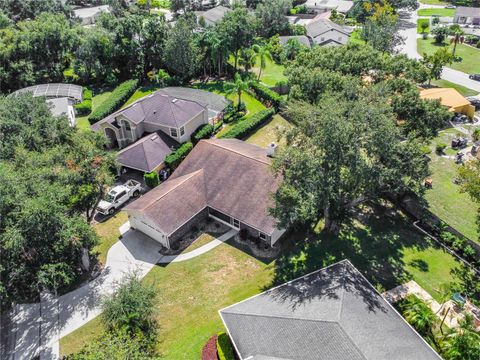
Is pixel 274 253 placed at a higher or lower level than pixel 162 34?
lower

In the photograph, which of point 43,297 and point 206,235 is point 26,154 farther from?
point 206,235

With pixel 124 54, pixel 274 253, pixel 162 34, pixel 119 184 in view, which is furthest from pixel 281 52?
pixel 274 253

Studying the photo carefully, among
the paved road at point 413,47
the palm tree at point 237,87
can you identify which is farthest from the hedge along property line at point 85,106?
the paved road at point 413,47

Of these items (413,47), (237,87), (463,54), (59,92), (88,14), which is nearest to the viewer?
(237,87)

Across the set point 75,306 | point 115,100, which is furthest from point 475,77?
point 75,306

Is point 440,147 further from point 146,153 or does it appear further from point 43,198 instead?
point 43,198
